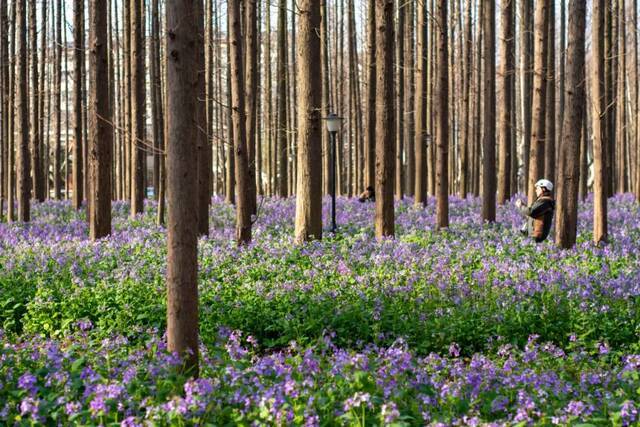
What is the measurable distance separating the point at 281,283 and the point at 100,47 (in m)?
7.10

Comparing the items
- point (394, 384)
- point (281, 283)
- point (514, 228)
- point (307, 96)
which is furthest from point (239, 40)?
point (394, 384)

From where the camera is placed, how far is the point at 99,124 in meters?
14.7

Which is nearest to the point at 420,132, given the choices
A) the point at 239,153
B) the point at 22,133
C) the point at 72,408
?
the point at 239,153

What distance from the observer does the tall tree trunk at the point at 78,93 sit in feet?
59.4

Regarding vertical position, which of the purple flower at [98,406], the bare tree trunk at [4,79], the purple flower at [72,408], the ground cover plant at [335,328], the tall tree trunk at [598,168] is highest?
the bare tree trunk at [4,79]

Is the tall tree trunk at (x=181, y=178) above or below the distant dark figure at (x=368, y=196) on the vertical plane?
above

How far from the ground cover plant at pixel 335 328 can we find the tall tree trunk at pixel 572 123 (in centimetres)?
48

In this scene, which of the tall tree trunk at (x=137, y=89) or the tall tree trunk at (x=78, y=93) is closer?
the tall tree trunk at (x=78, y=93)

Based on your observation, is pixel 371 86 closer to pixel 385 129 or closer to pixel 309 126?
pixel 385 129

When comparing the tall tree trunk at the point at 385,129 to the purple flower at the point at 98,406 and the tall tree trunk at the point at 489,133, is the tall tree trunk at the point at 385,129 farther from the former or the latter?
the purple flower at the point at 98,406

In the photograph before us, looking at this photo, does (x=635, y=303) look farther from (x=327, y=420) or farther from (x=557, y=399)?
(x=327, y=420)

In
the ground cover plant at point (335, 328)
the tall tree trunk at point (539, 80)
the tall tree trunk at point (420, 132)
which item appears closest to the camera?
the ground cover plant at point (335, 328)

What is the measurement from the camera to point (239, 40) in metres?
14.0

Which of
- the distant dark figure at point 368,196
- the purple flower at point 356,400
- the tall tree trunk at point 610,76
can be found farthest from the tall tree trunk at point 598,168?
the purple flower at point 356,400
